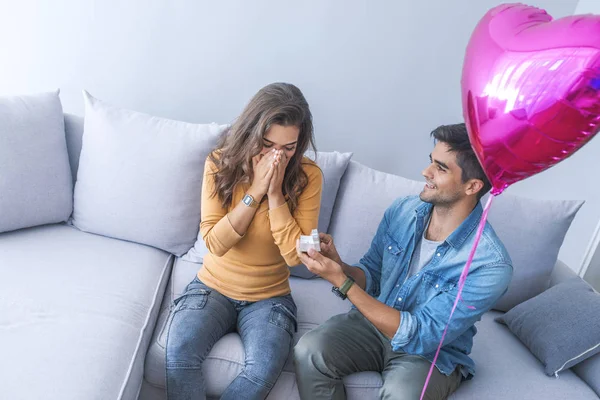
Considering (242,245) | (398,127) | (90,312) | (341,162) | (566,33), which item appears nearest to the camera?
(566,33)

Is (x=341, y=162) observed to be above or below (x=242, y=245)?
above

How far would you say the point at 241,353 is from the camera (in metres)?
1.44

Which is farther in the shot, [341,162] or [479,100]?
[341,162]

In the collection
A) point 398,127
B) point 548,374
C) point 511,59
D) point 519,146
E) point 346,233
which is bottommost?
point 548,374

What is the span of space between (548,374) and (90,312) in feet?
4.73

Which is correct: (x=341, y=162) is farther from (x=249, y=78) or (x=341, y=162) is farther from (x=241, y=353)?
(x=241, y=353)

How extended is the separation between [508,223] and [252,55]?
118cm

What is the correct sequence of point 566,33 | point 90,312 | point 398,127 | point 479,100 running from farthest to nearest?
point 398,127
point 90,312
point 479,100
point 566,33

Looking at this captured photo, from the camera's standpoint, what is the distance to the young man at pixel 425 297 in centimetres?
138

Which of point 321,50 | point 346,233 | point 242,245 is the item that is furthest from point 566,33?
point 321,50

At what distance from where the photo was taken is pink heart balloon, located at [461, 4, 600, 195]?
820 mm

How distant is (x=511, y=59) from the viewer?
34.9 inches

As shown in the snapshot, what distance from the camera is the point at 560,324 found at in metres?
1.67

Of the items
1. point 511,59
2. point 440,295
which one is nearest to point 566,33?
point 511,59
